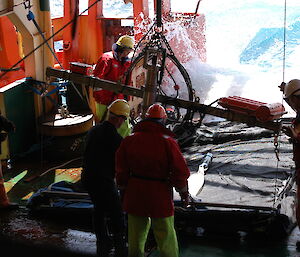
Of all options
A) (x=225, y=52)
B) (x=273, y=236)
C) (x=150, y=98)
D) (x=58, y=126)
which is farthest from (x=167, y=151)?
(x=225, y=52)

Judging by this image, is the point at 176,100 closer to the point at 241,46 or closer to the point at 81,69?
the point at 81,69

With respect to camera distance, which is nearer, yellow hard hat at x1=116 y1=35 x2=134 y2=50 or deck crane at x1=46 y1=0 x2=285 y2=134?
deck crane at x1=46 y1=0 x2=285 y2=134

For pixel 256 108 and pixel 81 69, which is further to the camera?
pixel 81 69

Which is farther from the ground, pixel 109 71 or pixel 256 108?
pixel 109 71

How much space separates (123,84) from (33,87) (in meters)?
2.17

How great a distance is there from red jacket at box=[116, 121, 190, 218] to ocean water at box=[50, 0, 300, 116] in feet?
20.4

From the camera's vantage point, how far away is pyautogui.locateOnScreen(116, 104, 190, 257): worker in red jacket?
3.83 m

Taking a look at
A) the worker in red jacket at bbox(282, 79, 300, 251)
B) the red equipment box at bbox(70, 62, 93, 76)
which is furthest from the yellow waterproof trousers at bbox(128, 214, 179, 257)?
the red equipment box at bbox(70, 62, 93, 76)

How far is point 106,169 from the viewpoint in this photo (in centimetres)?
Result: 437

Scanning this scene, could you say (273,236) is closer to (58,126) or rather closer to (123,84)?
(123,84)

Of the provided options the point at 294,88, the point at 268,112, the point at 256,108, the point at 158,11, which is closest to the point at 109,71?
the point at 158,11

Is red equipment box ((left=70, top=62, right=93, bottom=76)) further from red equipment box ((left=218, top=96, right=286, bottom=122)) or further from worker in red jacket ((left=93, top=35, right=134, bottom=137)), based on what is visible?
red equipment box ((left=218, top=96, right=286, bottom=122))

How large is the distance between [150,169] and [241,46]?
2689 centimetres

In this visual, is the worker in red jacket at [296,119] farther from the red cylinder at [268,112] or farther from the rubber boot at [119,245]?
the rubber boot at [119,245]
